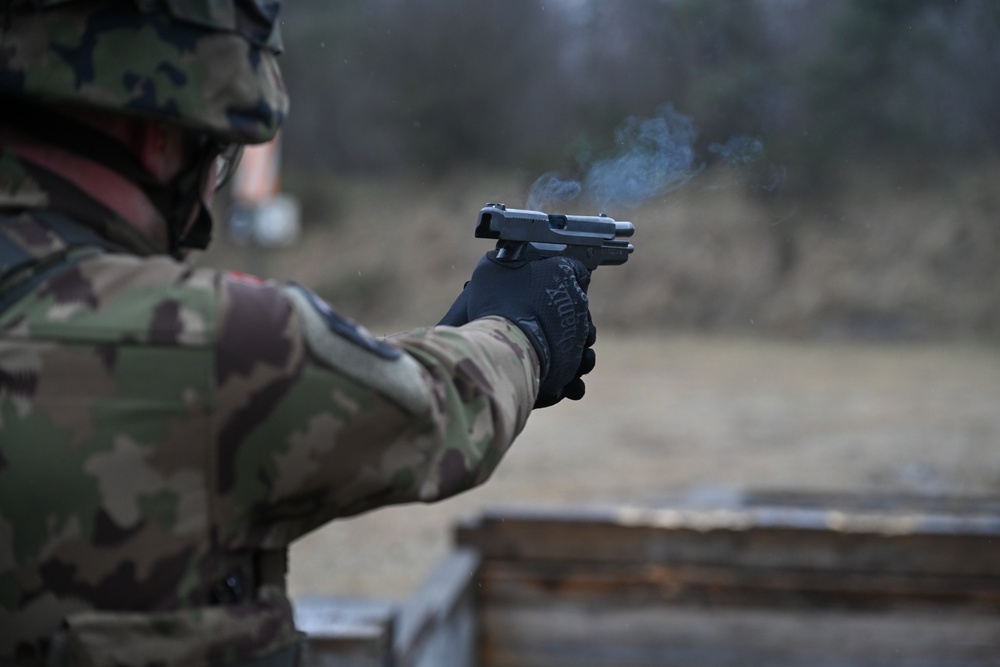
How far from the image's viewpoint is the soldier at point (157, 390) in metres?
1.08

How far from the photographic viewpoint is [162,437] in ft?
3.56

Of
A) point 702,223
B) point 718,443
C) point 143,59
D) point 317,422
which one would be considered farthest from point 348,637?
point 702,223

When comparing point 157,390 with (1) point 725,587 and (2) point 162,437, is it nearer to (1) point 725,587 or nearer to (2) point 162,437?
(2) point 162,437

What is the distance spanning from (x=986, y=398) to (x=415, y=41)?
31.4 feet

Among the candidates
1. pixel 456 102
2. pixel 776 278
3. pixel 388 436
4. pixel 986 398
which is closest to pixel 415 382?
pixel 388 436

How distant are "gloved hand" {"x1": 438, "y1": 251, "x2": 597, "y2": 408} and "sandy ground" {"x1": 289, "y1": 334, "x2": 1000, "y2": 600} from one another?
2.94 metres

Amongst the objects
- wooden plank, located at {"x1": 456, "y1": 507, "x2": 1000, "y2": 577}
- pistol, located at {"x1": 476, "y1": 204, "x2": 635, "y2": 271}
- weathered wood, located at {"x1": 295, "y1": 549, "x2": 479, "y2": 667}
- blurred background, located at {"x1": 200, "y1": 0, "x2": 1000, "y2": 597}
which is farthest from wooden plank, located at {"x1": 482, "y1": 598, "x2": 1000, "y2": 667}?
pistol, located at {"x1": 476, "y1": 204, "x2": 635, "y2": 271}

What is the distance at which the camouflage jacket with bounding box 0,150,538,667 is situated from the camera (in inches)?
42.3

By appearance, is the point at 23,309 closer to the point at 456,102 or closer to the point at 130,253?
the point at 130,253

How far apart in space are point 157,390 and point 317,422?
17 centimetres

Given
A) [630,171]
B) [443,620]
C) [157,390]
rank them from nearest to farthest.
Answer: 1. [157,390]
2. [630,171]
3. [443,620]

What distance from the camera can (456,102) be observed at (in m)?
14.8

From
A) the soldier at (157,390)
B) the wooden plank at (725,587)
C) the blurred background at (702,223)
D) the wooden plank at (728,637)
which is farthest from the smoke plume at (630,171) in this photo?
the wooden plank at (728,637)

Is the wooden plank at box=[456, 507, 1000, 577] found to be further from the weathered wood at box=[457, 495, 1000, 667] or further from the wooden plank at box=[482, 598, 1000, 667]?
the wooden plank at box=[482, 598, 1000, 667]
